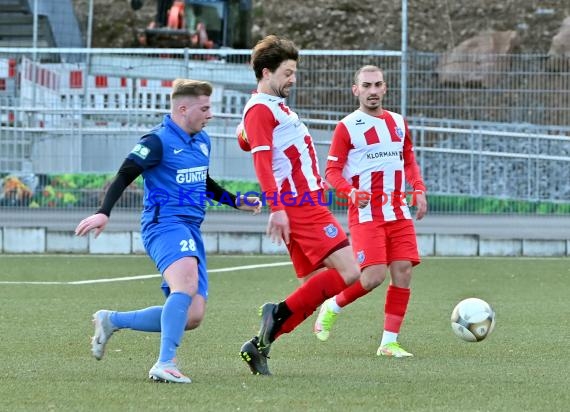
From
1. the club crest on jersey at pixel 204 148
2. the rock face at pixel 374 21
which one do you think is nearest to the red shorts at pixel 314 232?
the club crest on jersey at pixel 204 148

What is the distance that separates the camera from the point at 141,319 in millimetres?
7285

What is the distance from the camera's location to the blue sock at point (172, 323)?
6.90 metres

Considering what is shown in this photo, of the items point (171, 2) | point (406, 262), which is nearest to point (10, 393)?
point (406, 262)

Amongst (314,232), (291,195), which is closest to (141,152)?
(291,195)

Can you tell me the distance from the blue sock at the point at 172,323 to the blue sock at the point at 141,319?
27 centimetres

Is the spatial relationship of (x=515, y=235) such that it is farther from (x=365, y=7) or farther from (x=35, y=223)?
(x=365, y=7)

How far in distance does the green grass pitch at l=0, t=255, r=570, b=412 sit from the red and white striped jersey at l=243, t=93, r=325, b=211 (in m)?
1.05

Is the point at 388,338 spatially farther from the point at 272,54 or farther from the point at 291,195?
the point at 272,54

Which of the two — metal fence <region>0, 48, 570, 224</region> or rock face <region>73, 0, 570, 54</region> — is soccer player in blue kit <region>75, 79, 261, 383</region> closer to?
metal fence <region>0, 48, 570, 224</region>

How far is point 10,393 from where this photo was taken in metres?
6.45

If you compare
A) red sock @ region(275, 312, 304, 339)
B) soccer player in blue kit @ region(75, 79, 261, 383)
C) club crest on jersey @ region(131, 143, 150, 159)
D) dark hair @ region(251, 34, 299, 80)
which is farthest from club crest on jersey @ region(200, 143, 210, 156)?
red sock @ region(275, 312, 304, 339)

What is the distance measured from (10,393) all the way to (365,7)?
32.5 metres

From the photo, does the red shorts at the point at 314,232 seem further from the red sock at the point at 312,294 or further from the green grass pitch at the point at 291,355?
the green grass pitch at the point at 291,355

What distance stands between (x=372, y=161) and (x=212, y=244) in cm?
873
